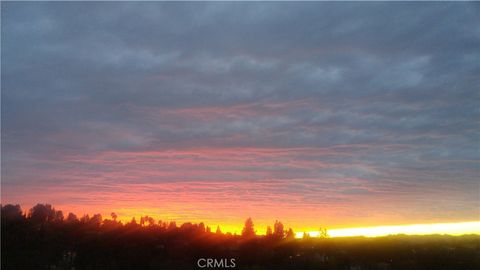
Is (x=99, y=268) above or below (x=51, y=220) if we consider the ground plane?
below

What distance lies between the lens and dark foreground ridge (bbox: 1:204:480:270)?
217ft

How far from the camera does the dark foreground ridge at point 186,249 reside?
66.2m

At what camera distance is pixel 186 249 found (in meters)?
71.9

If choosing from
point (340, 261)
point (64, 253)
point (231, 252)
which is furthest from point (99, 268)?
point (340, 261)

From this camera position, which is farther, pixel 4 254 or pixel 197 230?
pixel 197 230

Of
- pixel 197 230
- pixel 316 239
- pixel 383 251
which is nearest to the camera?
pixel 383 251

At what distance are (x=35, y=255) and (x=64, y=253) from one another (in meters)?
3.63

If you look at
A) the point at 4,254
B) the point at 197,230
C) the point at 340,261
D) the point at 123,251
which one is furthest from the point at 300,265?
the point at 4,254

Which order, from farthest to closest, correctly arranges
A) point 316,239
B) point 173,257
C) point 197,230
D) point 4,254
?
1. point 316,239
2. point 197,230
3. point 173,257
4. point 4,254

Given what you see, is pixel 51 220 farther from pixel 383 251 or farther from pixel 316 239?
pixel 383 251

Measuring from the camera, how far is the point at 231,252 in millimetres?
70812

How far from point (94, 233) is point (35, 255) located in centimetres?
1205

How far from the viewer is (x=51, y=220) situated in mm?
82875

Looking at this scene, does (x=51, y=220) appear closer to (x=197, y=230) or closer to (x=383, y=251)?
(x=197, y=230)
